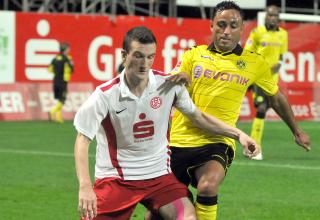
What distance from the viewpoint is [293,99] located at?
29.7 metres

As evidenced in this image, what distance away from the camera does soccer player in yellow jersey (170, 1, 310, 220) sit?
861 cm

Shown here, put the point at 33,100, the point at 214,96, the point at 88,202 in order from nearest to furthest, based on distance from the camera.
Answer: the point at 88,202, the point at 214,96, the point at 33,100

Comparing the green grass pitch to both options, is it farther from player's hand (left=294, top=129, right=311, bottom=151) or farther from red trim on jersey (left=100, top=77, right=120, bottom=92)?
red trim on jersey (left=100, top=77, right=120, bottom=92)

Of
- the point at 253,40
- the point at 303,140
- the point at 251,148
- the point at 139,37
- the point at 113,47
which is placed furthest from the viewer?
the point at 113,47

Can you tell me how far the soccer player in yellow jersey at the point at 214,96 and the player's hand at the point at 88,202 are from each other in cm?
186

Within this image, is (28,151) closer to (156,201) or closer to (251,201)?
(251,201)

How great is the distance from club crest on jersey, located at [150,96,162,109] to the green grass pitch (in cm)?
375

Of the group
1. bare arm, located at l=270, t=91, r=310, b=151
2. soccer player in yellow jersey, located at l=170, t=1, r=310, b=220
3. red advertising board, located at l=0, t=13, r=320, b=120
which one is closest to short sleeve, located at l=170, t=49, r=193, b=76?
soccer player in yellow jersey, located at l=170, t=1, r=310, b=220

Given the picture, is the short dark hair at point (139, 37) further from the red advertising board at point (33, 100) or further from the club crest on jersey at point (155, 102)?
the red advertising board at point (33, 100)

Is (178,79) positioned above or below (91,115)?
above

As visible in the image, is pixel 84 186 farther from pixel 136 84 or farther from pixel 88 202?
pixel 136 84

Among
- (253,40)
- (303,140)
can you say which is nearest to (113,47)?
(253,40)

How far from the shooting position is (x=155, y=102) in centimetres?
725

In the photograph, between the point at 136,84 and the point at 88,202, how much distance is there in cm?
98
